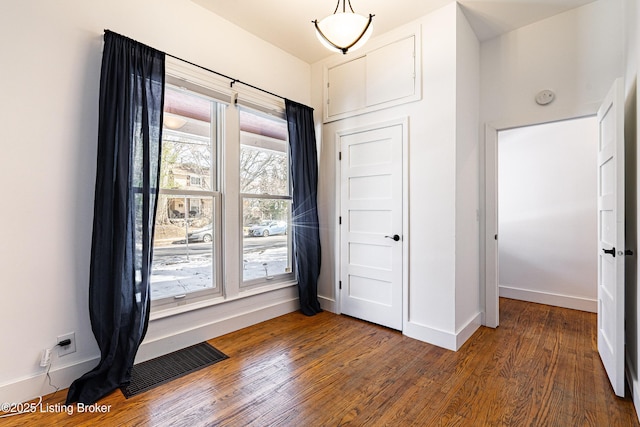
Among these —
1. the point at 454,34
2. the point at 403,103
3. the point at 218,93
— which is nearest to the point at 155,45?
the point at 218,93

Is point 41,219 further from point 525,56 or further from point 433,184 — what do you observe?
point 525,56

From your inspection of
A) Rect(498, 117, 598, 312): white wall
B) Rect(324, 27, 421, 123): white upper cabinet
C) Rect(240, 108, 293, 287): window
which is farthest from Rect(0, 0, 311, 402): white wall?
Rect(498, 117, 598, 312): white wall

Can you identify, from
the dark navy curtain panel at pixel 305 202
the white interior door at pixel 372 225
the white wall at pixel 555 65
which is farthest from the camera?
the dark navy curtain panel at pixel 305 202

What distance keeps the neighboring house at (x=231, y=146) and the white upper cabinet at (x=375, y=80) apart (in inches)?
3.8

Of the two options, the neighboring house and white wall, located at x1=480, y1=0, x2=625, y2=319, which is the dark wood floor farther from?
white wall, located at x1=480, y1=0, x2=625, y2=319

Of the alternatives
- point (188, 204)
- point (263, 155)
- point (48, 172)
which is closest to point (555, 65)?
point (263, 155)

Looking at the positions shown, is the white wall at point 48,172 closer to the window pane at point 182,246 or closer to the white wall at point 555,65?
the window pane at point 182,246

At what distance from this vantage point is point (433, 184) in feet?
9.07

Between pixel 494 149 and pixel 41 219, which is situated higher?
pixel 494 149

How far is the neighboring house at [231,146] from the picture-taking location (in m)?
1.90

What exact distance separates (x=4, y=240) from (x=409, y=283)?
9.82 feet

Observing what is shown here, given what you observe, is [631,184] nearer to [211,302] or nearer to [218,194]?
[218,194]

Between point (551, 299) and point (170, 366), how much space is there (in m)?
4.28

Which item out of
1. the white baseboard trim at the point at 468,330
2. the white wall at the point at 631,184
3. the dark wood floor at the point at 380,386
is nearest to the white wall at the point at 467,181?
the white baseboard trim at the point at 468,330
